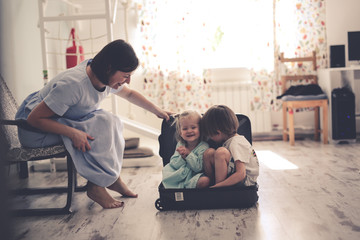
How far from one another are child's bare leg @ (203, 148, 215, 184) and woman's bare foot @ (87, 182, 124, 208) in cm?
46

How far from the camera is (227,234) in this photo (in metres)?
1.39

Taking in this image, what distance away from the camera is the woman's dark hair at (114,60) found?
166 centimetres

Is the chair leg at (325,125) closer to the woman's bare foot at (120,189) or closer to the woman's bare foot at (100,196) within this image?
the woman's bare foot at (120,189)

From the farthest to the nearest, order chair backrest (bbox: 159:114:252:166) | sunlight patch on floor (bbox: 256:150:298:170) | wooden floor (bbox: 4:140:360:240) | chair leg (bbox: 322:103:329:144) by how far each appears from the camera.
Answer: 1. chair leg (bbox: 322:103:329:144)
2. sunlight patch on floor (bbox: 256:150:298:170)
3. chair backrest (bbox: 159:114:252:166)
4. wooden floor (bbox: 4:140:360:240)

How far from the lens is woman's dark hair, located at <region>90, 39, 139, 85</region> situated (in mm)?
1660

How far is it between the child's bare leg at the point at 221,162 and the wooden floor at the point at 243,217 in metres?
0.15

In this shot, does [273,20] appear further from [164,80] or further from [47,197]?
[47,197]

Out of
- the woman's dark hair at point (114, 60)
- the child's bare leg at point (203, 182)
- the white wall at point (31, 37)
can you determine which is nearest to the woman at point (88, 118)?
the woman's dark hair at point (114, 60)

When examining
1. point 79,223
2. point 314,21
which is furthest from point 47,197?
point 314,21

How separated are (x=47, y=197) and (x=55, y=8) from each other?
88.4 inches

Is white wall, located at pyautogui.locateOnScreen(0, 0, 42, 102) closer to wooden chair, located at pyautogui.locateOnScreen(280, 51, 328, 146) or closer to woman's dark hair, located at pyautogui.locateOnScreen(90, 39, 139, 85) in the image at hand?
woman's dark hair, located at pyautogui.locateOnScreen(90, 39, 139, 85)

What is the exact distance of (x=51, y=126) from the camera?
66.4 inches

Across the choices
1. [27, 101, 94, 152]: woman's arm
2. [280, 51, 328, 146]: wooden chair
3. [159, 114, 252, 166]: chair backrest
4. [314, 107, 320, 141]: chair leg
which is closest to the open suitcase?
[159, 114, 252, 166]: chair backrest

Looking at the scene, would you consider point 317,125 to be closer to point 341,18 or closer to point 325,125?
point 325,125
